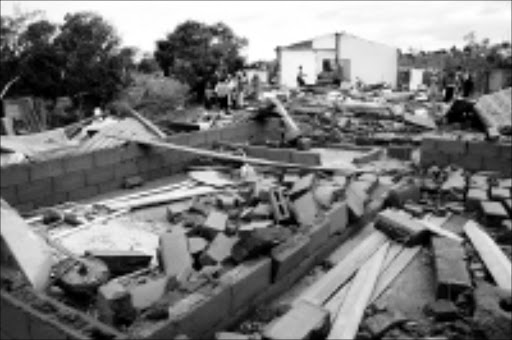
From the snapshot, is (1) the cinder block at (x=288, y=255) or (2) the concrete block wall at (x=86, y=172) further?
(2) the concrete block wall at (x=86, y=172)

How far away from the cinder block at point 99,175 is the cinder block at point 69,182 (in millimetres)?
108

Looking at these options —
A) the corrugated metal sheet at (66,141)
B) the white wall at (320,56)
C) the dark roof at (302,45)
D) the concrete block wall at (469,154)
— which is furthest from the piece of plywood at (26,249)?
the dark roof at (302,45)

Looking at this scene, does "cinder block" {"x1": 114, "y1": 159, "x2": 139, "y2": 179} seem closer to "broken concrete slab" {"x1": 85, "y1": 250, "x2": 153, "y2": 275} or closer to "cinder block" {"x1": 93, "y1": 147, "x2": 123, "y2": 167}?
"cinder block" {"x1": 93, "y1": 147, "x2": 123, "y2": 167}

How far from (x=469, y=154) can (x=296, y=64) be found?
24034 millimetres

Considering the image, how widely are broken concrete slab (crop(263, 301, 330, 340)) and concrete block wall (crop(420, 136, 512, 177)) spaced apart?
19.4ft

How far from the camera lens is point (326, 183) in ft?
23.5

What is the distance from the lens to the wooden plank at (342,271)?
441 centimetres

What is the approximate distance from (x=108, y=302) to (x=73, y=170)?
13.6 ft

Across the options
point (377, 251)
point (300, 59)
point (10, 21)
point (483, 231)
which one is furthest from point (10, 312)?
point (300, 59)

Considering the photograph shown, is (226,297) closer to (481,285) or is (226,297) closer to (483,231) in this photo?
(481,285)

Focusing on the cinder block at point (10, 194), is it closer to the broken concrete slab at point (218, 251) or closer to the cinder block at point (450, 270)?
the broken concrete slab at point (218, 251)

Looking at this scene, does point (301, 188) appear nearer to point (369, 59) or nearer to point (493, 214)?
point (493, 214)

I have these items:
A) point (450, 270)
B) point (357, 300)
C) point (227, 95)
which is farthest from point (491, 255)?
point (227, 95)

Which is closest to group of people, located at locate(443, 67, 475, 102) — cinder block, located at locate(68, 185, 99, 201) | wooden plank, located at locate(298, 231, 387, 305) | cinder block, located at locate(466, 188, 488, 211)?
cinder block, located at locate(466, 188, 488, 211)
